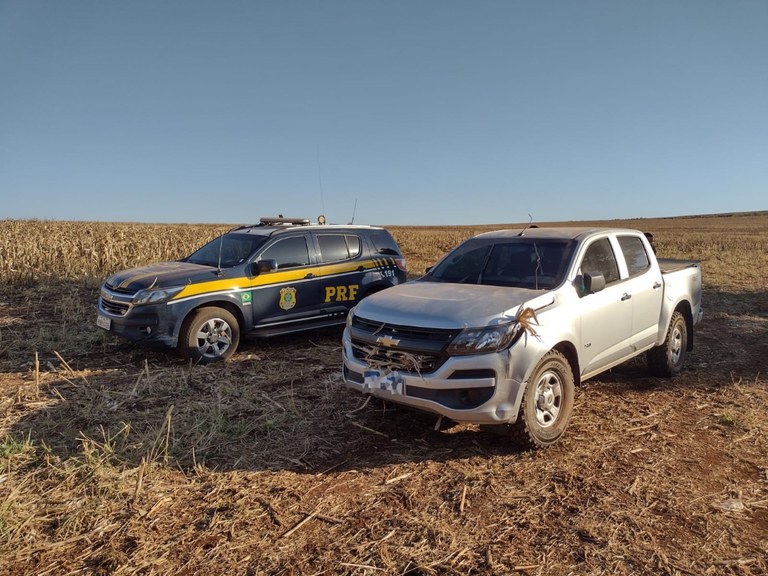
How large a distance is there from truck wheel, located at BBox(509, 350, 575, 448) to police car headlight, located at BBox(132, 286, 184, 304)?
4.54 meters

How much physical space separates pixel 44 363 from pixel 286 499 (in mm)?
5037

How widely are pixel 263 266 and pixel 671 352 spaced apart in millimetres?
5229

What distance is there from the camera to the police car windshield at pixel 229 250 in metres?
7.69

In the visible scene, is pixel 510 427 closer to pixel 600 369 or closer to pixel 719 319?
pixel 600 369

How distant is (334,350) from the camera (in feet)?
26.1

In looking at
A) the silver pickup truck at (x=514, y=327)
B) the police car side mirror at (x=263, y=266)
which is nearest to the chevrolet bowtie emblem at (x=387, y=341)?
the silver pickup truck at (x=514, y=327)

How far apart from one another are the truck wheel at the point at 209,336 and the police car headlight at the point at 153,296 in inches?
16.1

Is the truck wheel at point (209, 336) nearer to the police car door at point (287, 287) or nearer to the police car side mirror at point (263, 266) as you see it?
the police car door at point (287, 287)

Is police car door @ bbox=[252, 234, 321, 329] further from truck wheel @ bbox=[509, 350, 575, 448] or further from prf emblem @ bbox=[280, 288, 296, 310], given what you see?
truck wheel @ bbox=[509, 350, 575, 448]

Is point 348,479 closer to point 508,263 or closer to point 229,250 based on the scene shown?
point 508,263

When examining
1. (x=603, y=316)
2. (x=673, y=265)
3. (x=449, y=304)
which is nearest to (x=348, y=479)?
(x=449, y=304)

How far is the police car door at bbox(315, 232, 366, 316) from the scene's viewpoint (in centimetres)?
820

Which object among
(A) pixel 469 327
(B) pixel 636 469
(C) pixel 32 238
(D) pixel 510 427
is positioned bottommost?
(B) pixel 636 469

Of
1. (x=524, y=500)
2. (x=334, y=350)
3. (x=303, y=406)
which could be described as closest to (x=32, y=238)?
(x=334, y=350)
